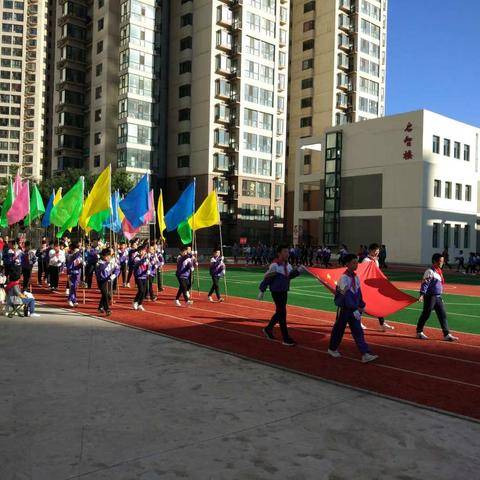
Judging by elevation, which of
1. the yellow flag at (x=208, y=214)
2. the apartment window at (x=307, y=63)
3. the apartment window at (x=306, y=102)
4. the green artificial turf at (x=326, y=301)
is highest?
the apartment window at (x=307, y=63)

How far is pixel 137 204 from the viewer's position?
1834 cm

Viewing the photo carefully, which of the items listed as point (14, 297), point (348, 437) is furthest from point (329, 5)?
point (348, 437)

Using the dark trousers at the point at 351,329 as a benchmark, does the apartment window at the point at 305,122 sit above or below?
above

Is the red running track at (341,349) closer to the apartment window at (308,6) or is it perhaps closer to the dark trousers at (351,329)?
the dark trousers at (351,329)

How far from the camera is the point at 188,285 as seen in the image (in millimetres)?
18125

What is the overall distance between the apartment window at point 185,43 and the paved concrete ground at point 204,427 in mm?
61627

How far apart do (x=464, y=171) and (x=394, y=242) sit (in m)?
10.9

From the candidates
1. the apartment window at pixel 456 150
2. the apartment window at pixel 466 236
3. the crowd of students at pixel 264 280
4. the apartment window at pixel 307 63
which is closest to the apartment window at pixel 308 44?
the apartment window at pixel 307 63

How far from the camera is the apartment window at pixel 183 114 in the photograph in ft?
214

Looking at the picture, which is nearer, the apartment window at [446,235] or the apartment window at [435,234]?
the apartment window at [435,234]

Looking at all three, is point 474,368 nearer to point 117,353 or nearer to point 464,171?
point 117,353

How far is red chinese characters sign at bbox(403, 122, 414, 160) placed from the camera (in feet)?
161

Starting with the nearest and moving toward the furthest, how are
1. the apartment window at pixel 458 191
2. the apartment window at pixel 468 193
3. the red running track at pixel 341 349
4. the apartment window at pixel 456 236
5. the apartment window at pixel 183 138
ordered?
1. the red running track at pixel 341 349
2. the apartment window at pixel 456 236
3. the apartment window at pixel 458 191
4. the apartment window at pixel 468 193
5. the apartment window at pixel 183 138

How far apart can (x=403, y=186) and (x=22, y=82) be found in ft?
289
